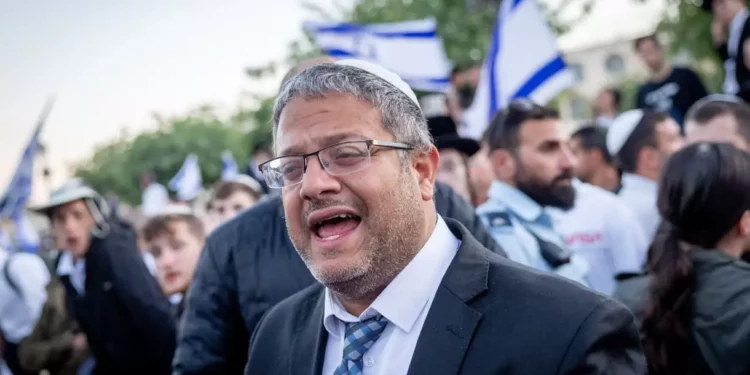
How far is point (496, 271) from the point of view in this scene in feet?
6.72

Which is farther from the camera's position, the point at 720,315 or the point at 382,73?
the point at 720,315

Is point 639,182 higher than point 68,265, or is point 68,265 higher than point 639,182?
point 639,182

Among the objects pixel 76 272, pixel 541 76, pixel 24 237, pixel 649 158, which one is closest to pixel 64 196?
pixel 76 272

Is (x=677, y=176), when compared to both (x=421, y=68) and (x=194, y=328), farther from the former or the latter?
(x=421, y=68)

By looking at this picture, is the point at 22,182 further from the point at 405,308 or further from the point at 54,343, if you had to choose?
the point at 405,308

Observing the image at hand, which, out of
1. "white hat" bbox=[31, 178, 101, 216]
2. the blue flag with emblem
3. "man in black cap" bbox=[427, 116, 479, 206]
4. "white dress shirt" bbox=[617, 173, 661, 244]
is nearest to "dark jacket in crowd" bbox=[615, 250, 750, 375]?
"man in black cap" bbox=[427, 116, 479, 206]

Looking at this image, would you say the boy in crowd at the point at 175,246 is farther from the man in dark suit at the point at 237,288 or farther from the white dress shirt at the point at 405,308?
the white dress shirt at the point at 405,308

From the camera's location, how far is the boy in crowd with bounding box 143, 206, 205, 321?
215 inches

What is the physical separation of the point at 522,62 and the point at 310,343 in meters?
4.33

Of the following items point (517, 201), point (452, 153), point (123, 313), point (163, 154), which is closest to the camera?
point (517, 201)

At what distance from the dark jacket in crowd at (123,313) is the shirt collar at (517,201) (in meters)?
2.35

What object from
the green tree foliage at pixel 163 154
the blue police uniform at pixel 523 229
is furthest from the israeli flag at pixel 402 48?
the green tree foliage at pixel 163 154

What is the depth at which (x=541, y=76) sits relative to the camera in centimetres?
604

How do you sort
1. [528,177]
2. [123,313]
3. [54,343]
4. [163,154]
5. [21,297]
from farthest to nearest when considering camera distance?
[163,154], [21,297], [54,343], [123,313], [528,177]
